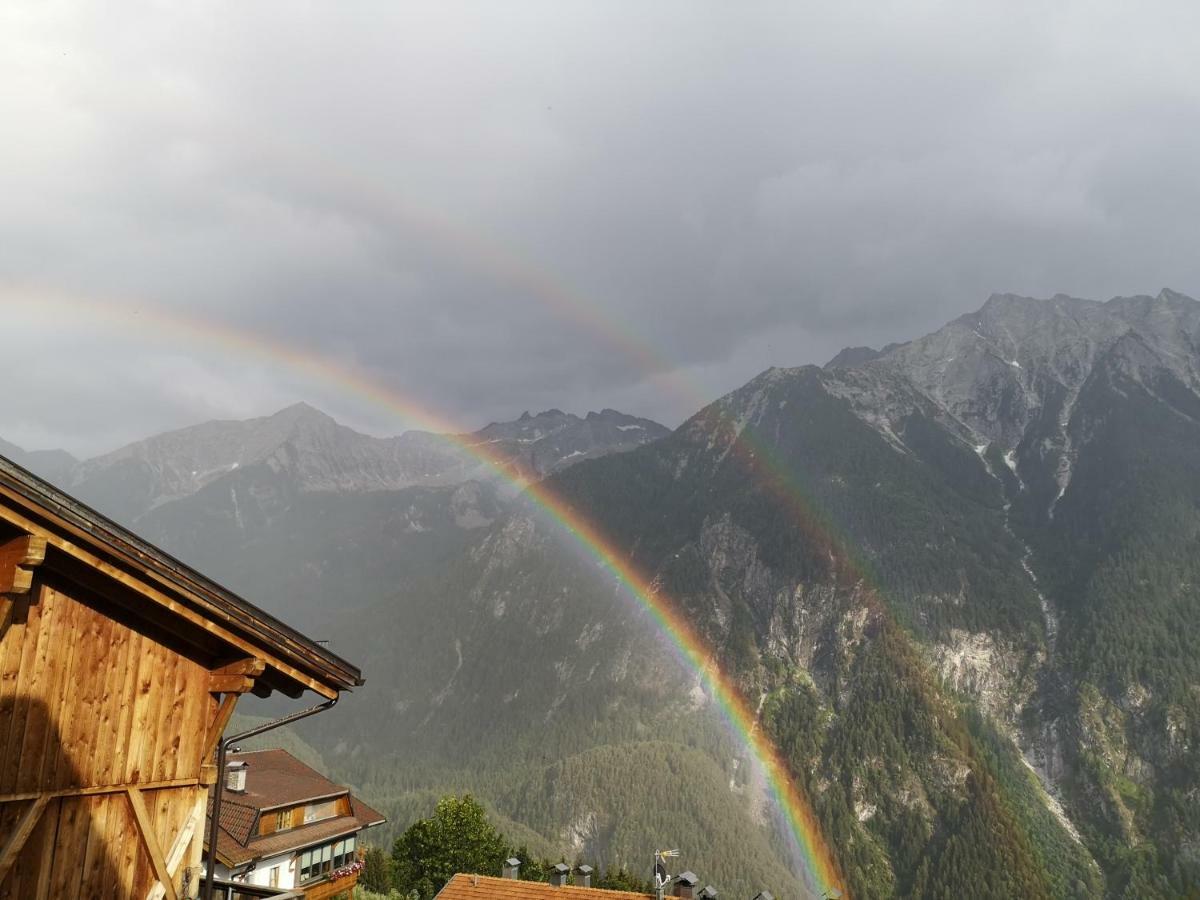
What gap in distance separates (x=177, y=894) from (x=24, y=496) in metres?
6.24

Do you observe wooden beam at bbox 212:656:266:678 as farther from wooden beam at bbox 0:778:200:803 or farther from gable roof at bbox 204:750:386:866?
gable roof at bbox 204:750:386:866

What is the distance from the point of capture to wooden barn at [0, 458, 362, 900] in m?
8.52

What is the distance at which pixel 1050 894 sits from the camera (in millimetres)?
186875

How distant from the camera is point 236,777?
4284 centimetres

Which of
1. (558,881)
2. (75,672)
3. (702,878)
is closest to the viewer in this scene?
(75,672)

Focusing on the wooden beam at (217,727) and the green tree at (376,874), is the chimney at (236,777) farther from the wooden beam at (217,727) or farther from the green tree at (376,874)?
the wooden beam at (217,727)

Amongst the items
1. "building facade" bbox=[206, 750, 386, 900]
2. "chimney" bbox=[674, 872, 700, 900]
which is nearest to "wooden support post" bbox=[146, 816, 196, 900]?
"building facade" bbox=[206, 750, 386, 900]

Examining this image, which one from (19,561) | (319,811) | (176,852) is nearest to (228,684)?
(176,852)

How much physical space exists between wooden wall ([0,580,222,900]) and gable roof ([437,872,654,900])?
35265 millimetres

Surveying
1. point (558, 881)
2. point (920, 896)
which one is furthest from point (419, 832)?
point (920, 896)

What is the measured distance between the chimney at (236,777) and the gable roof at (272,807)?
387 millimetres

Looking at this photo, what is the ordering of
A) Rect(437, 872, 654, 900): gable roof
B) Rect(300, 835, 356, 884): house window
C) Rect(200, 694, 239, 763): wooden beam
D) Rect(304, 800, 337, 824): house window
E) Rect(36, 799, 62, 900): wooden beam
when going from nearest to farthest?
Rect(36, 799, 62, 900): wooden beam < Rect(200, 694, 239, 763): wooden beam < Rect(437, 872, 654, 900): gable roof < Rect(300, 835, 356, 884): house window < Rect(304, 800, 337, 824): house window

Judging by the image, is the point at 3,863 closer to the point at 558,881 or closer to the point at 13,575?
the point at 13,575

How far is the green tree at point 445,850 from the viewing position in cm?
7193
